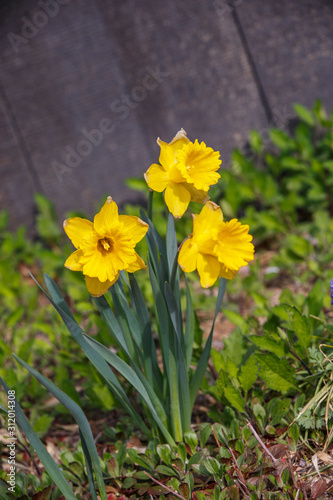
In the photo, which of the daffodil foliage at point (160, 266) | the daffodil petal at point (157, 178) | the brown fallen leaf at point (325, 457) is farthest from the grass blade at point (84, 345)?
the brown fallen leaf at point (325, 457)

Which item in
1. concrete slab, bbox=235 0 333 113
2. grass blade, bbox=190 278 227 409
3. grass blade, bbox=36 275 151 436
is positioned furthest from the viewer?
concrete slab, bbox=235 0 333 113

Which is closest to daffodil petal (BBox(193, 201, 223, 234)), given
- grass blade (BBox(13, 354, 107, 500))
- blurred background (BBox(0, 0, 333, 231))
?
grass blade (BBox(13, 354, 107, 500))

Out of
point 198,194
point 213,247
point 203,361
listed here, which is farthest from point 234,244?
point 203,361

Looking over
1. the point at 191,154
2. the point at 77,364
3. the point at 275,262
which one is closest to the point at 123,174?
the point at 275,262

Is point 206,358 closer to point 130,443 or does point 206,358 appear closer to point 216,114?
point 130,443

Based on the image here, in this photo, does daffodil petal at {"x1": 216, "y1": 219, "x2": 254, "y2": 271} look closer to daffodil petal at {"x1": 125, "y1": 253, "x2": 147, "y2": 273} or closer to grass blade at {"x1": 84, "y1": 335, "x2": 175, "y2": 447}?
daffodil petal at {"x1": 125, "y1": 253, "x2": 147, "y2": 273}

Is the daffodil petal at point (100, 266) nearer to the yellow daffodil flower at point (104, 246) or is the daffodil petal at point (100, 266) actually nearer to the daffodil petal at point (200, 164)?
the yellow daffodil flower at point (104, 246)
